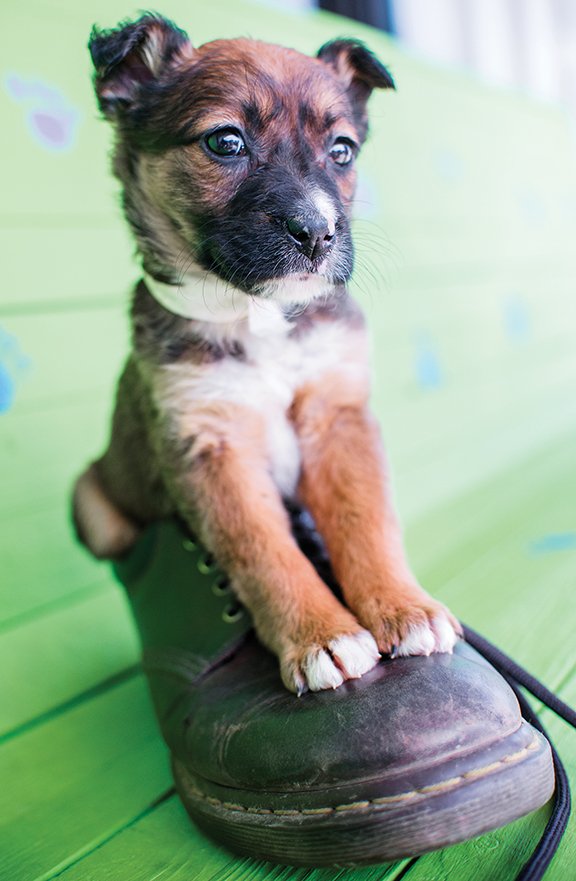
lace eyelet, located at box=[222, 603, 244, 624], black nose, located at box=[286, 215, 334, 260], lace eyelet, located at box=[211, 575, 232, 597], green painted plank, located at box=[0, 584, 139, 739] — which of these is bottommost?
green painted plank, located at box=[0, 584, 139, 739]

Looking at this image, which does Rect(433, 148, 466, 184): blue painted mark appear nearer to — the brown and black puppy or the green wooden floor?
the green wooden floor

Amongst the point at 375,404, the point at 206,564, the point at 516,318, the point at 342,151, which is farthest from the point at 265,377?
the point at 516,318

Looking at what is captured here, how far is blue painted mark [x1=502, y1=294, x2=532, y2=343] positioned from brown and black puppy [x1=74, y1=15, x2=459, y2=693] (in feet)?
8.51

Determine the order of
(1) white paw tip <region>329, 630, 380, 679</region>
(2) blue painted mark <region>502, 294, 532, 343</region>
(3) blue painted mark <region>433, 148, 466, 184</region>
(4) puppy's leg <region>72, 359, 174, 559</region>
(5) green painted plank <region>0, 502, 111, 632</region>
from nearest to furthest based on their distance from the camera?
(1) white paw tip <region>329, 630, 380, 679</region> < (4) puppy's leg <region>72, 359, 174, 559</region> < (5) green painted plank <region>0, 502, 111, 632</region> < (3) blue painted mark <region>433, 148, 466, 184</region> < (2) blue painted mark <region>502, 294, 532, 343</region>

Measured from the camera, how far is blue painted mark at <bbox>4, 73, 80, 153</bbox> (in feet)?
7.96

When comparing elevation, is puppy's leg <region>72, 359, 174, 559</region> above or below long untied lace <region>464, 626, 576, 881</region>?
above

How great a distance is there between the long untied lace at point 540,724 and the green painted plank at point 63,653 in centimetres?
118

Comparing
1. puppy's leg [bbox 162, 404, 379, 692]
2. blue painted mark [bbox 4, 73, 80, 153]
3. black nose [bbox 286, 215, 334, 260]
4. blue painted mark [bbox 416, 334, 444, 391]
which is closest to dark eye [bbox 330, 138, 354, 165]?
black nose [bbox 286, 215, 334, 260]

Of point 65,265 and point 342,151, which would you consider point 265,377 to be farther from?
point 65,265

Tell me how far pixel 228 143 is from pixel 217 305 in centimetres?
34

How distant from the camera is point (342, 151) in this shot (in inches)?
70.8

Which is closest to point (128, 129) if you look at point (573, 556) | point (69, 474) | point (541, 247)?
point (69, 474)

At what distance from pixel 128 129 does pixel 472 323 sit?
8.57 feet

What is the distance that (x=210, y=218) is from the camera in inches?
65.7
